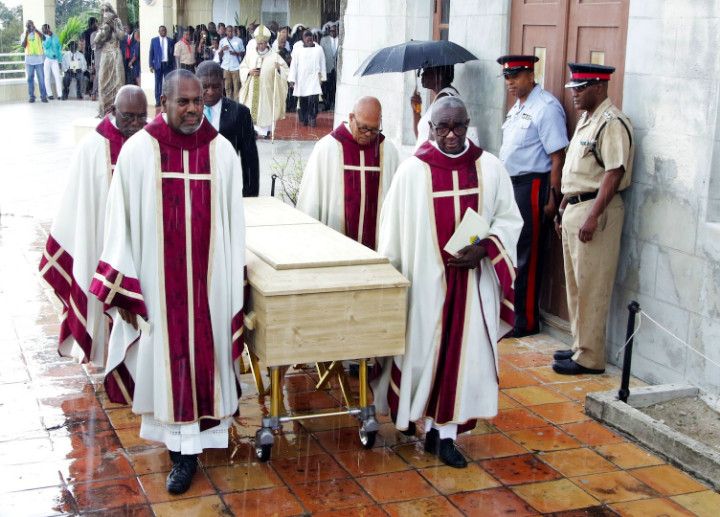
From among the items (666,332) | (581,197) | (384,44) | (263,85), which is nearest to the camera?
(666,332)

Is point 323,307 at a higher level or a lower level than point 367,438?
higher

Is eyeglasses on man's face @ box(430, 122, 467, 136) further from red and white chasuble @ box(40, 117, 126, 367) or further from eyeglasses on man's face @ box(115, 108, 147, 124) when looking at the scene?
red and white chasuble @ box(40, 117, 126, 367)

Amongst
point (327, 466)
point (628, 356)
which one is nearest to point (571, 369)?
point (628, 356)

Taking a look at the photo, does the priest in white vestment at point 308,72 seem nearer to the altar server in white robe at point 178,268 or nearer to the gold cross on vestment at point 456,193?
the gold cross on vestment at point 456,193

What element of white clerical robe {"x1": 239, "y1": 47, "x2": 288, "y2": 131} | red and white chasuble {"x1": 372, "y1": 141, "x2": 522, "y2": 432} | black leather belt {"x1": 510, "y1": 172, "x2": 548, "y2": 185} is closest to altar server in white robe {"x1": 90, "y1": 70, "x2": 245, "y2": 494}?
red and white chasuble {"x1": 372, "y1": 141, "x2": 522, "y2": 432}

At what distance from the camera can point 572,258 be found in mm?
6770

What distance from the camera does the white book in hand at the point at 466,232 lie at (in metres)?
5.16

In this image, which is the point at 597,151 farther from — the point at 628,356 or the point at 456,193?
the point at 456,193

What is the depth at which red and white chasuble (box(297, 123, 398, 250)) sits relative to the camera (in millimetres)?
6453

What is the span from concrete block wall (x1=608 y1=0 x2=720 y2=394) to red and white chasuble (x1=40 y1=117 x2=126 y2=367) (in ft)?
11.0

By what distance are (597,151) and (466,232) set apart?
170 cm

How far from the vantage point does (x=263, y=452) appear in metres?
5.23

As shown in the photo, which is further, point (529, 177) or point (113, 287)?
point (529, 177)

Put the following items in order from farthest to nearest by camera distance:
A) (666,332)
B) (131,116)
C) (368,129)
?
1. (666,332)
2. (368,129)
3. (131,116)
